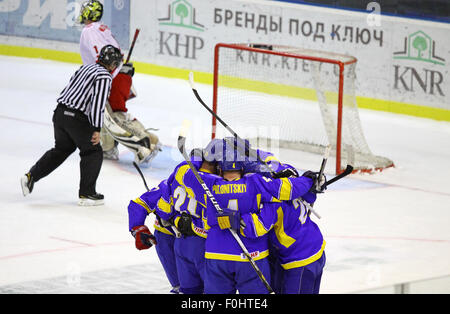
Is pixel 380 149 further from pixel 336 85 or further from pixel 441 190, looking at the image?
pixel 441 190

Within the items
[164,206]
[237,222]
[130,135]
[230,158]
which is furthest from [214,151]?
[130,135]

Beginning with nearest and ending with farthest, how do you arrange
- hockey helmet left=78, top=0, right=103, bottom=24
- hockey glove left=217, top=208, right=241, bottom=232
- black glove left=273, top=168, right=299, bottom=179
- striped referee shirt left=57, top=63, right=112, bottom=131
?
hockey glove left=217, top=208, right=241, bottom=232 → black glove left=273, top=168, right=299, bottom=179 → striped referee shirt left=57, top=63, right=112, bottom=131 → hockey helmet left=78, top=0, right=103, bottom=24

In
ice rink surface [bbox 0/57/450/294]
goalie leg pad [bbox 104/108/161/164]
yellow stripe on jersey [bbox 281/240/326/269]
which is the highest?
yellow stripe on jersey [bbox 281/240/326/269]

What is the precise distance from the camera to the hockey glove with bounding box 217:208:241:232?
4.27 meters

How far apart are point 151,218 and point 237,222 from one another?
10.7ft

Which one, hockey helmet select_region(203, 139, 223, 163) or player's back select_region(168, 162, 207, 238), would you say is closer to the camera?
hockey helmet select_region(203, 139, 223, 163)

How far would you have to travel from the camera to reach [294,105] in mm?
10375

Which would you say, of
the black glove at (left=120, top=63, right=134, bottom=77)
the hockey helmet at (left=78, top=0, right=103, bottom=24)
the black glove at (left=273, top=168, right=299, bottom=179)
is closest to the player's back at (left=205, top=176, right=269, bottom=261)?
the black glove at (left=273, top=168, right=299, bottom=179)

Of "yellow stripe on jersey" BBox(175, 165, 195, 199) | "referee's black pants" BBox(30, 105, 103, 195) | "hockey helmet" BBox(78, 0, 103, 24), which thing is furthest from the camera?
"hockey helmet" BBox(78, 0, 103, 24)

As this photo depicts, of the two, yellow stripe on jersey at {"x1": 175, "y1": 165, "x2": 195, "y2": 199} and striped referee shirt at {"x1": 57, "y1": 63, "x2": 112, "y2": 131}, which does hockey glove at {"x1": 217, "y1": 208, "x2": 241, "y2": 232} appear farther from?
striped referee shirt at {"x1": 57, "y1": 63, "x2": 112, "y2": 131}

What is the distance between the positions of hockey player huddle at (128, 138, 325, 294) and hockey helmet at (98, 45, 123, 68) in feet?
9.51

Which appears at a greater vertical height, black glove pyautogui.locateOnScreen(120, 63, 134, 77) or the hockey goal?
black glove pyautogui.locateOnScreen(120, 63, 134, 77)
